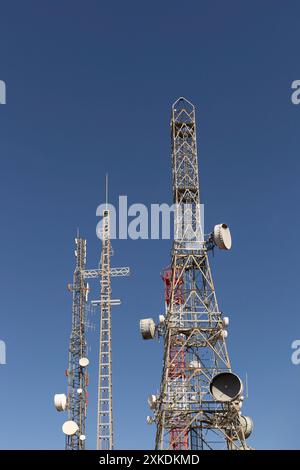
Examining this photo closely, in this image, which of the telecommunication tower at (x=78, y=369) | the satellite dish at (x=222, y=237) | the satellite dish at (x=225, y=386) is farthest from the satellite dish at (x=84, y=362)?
the satellite dish at (x=225, y=386)

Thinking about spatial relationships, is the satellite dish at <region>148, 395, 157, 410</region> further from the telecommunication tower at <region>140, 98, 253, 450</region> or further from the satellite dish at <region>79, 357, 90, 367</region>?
the satellite dish at <region>79, 357, 90, 367</region>

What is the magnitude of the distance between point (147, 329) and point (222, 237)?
10.2 metres

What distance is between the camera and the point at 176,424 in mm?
50125

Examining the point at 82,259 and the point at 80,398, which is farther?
the point at 82,259

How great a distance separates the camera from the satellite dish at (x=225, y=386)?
47.3 m

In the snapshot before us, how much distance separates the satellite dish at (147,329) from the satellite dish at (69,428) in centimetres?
2611

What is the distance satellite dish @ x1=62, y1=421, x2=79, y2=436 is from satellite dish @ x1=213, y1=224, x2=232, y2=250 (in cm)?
3327

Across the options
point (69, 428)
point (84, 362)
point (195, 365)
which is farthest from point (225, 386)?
point (84, 362)

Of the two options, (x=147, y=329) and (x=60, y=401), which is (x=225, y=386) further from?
(x=60, y=401)

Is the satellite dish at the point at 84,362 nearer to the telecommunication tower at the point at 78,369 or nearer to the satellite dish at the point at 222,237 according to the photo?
the telecommunication tower at the point at 78,369

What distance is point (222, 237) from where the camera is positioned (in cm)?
5350
